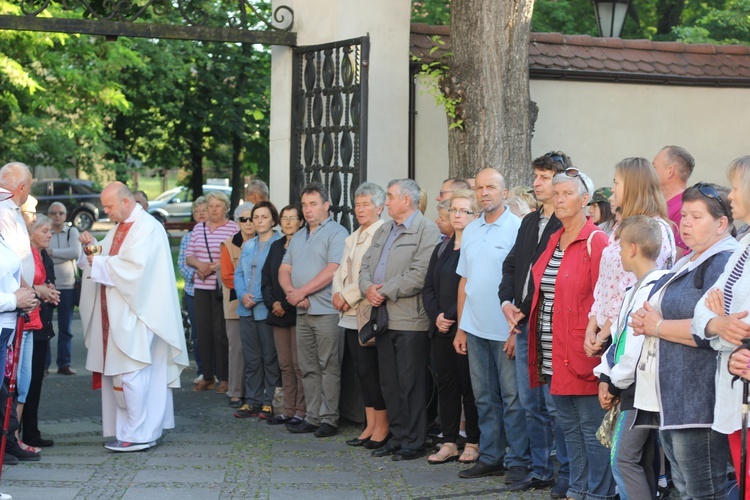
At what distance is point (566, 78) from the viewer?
37.6ft

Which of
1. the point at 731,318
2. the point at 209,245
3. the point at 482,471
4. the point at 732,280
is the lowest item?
the point at 482,471

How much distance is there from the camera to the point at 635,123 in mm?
11672

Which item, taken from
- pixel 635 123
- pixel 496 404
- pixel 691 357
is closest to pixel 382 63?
pixel 635 123

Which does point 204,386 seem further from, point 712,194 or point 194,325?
point 712,194

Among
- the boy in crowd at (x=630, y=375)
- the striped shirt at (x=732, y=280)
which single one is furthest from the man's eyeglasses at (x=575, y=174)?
the striped shirt at (x=732, y=280)

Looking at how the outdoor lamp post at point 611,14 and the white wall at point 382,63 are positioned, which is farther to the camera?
the outdoor lamp post at point 611,14

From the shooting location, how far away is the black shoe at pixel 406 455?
25.7 ft

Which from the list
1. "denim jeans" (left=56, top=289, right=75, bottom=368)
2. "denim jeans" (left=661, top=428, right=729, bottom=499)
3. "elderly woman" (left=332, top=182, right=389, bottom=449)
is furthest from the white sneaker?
"denim jeans" (left=661, top=428, right=729, bottom=499)

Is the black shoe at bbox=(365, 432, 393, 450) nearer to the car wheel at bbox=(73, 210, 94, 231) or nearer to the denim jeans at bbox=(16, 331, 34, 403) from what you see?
the denim jeans at bbox=(16, 331, 34, 403)

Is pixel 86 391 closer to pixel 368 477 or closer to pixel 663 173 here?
pixel 368 477

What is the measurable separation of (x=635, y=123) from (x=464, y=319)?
5.35m

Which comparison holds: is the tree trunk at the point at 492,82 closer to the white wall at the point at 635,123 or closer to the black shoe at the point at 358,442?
the white wall at the point at 635,123

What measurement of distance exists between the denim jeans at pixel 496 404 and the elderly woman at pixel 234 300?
3.57 m

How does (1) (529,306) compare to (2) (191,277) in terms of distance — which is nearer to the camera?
(1) (529,306)
